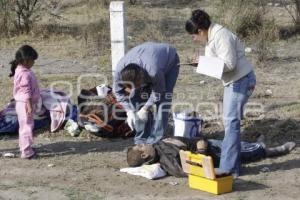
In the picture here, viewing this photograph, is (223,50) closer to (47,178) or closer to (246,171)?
(246,171)

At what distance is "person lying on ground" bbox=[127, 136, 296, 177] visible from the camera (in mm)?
6914

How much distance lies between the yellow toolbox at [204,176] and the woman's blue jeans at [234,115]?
0.36m

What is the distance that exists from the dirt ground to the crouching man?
42 centimetres

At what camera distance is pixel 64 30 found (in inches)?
605

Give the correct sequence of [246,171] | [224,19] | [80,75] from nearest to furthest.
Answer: [246,171]
[80,75]
[224,19]

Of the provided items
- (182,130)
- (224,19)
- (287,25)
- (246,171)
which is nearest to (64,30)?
(224,19)

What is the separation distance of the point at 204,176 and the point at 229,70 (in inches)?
38.1

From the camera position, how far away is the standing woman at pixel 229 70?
641cm

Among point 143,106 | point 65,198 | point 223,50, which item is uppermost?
point 223,50

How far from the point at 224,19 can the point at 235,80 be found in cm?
770

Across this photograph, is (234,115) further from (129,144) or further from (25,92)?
(25,92)

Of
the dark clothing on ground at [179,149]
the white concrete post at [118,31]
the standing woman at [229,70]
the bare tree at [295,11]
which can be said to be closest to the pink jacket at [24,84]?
the dark clothing on ground at [179,149]

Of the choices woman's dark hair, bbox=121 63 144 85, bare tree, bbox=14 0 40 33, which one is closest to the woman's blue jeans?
woman's dark hair, bbox=121 63 144 85

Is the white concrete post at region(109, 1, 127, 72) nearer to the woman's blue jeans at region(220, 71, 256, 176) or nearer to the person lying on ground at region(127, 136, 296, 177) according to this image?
the person lying on ground at region(127, 136, 296, 177)
